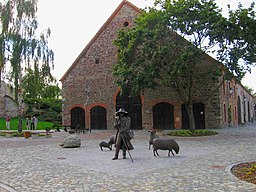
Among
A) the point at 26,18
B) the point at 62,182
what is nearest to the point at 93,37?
the point at 26,18

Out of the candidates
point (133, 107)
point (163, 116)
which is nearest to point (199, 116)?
point (163, 116)

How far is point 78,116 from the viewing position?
29312 millimetres

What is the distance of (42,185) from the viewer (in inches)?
251

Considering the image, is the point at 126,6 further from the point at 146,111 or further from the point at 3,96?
the point at 3,96

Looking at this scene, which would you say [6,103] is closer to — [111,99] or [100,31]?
[100,31]

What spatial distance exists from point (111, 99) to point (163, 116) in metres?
5.40

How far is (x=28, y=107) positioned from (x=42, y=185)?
36051 mm

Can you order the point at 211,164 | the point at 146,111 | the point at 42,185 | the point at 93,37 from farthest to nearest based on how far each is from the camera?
the point at 93,37 < the point at 146,111 < the point at 211,164 < the point at 42,185

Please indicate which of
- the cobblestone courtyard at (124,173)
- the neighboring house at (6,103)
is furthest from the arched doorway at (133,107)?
the neighboring house at (6,103)

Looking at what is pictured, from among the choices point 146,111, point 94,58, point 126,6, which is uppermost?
point 126,6

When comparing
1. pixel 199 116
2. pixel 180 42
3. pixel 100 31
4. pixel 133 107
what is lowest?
pixel 199 116

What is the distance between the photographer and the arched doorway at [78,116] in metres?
29.0

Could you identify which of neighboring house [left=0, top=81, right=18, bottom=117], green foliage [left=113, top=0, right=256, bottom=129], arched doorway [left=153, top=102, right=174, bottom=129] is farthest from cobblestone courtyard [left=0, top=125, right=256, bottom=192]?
neighboring house [left=0, top=81, right=18, bottom=117]

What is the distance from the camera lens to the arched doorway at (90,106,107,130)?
91.8 ft
